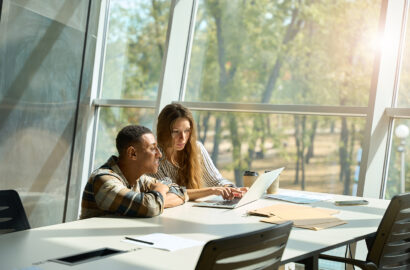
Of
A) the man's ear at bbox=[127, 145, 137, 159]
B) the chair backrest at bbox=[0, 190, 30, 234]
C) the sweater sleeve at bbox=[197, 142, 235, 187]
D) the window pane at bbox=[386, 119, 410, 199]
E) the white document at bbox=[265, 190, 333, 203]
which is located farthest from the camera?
the window pane at bbox=[386, 119, 410, 199]

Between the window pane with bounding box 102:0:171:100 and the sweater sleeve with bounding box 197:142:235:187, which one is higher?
the window pane with bounding box 102:0:171:100

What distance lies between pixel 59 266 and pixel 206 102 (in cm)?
323

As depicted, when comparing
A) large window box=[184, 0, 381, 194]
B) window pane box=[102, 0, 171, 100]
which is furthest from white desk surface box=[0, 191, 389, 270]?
window pane box=[102, 0, 171, 100]

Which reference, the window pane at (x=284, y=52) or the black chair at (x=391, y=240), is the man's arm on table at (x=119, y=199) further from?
the window pane at (x=284, y=52)

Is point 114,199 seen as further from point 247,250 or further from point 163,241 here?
point 247,250

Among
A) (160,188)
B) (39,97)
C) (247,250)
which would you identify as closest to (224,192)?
(160,188)

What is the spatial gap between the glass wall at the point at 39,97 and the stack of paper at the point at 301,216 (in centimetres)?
260

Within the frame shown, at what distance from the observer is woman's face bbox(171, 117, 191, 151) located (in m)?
3.54

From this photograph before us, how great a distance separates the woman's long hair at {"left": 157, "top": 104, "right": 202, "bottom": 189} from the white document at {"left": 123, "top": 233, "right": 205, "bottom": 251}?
55.7 inches

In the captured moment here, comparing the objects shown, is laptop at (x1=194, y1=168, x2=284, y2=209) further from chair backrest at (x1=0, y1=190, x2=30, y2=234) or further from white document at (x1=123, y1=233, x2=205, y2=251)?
chair backrest at (x1=0, y1=190, x2=30, y2=234)

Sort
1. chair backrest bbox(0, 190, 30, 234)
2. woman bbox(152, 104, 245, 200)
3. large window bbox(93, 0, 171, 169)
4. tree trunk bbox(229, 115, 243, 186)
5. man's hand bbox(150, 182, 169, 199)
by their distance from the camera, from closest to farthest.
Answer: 1. chair backrest bbox(0, 190, 30, 234)
2. man's hand bbox(150, 182, 169, 199)
3. woman bbox(152, 104, 245, 200)
4. tree trunk bbox(229, 115, 243, 186)
5. large window bbox(93, 0, 171, 169)


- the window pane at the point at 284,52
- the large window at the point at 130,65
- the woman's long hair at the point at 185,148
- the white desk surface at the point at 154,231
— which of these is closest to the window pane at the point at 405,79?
the window pane at the point at 284,52

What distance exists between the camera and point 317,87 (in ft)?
14.8

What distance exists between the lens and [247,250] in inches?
55.5
